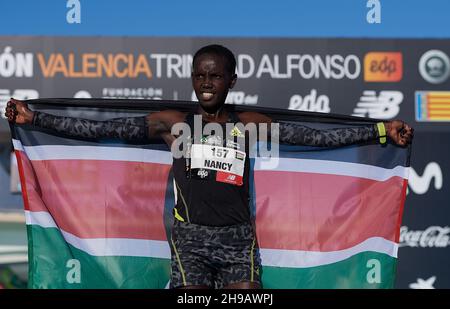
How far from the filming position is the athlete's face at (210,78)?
4285 millimetres

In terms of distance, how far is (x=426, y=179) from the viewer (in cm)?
1112

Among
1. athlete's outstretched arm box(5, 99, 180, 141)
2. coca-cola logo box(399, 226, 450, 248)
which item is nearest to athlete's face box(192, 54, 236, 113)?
athlete's outstretched arm box(5, 99, 180, 141)

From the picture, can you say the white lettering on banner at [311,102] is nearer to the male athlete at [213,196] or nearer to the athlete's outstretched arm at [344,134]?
the athlete's outstretched arm at [344,134]

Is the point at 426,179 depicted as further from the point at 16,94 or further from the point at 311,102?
the point at 16,94

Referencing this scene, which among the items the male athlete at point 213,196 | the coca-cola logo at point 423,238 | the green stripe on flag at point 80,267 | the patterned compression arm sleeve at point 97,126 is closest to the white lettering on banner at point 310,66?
the coca-cola logo at point 423,238

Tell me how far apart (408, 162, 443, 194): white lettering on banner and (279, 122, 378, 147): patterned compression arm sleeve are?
6304 millimetres

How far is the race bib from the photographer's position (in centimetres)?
432

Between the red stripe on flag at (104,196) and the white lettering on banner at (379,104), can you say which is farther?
the white lettering on banner at (379,104)

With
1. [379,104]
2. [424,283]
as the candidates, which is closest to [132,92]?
[379,104]

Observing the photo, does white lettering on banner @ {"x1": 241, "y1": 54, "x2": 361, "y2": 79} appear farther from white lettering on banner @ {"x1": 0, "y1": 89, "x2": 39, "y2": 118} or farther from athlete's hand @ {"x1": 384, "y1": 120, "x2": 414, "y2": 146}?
athlete's hand @ {"x1": 384, "y1": 120, "x2": 414, "y2": 146}

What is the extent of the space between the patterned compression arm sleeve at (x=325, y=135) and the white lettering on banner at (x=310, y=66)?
6111 millimetres
